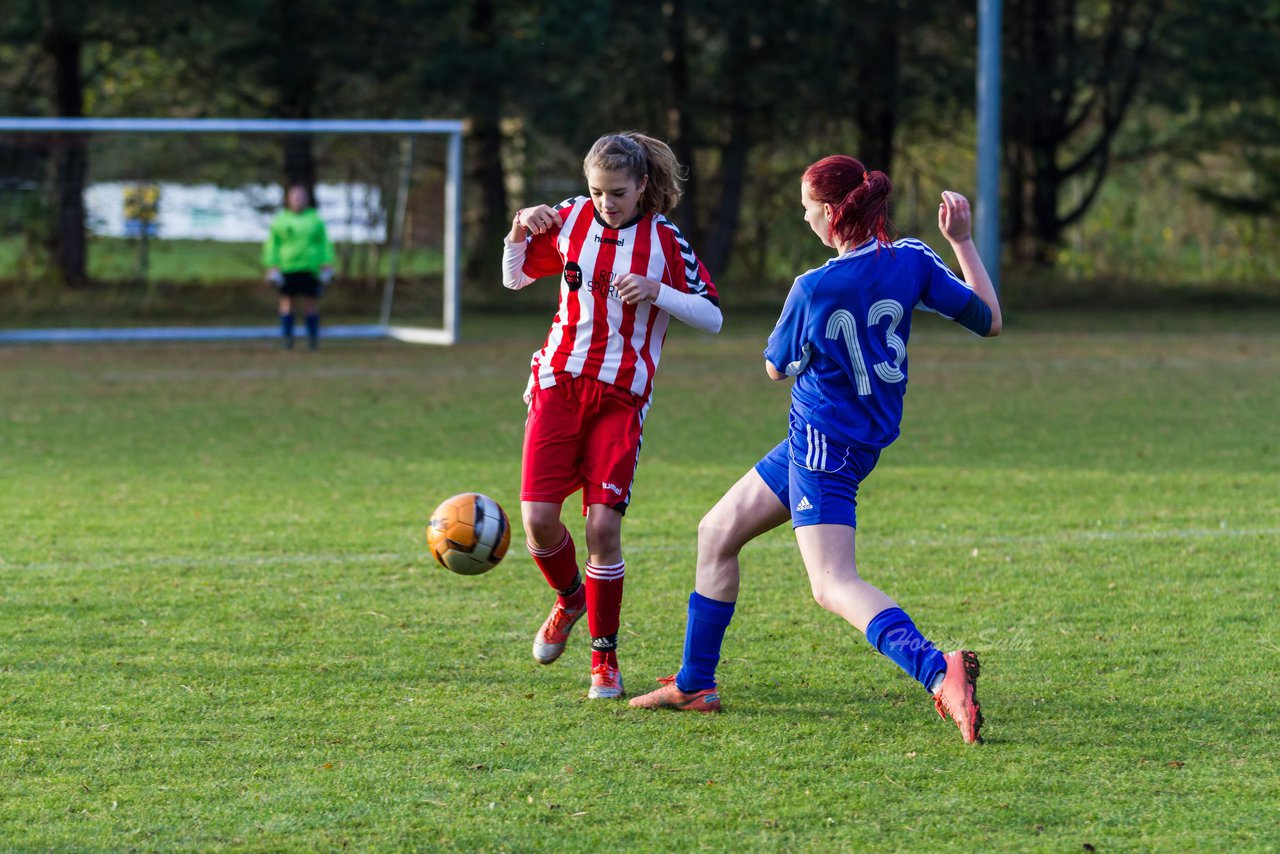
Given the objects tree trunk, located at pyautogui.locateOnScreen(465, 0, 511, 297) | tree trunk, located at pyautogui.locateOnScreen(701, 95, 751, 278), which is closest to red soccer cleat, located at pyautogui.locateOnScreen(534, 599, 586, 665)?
tree trunk, located at pyautogui.locateOnScreen(465, 0, 511, 297)

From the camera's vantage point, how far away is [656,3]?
24.7 metres

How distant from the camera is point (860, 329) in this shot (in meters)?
4.11

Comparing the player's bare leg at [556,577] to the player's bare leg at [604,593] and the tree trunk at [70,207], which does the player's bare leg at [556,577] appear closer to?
the player's bare leg at [604,593]

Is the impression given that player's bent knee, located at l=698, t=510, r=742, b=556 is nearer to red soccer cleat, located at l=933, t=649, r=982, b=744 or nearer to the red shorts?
the red shorts

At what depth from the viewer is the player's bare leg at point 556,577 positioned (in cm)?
482

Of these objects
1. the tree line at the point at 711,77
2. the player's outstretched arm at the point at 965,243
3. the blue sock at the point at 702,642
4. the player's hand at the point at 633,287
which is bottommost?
the blue sock at the point at 702,642

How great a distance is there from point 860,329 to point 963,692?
98 centimetres

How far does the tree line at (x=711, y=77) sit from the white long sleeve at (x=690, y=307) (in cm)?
1710

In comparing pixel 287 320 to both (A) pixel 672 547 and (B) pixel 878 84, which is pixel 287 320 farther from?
(B) pixel 878 84

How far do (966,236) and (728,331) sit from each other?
650 inches

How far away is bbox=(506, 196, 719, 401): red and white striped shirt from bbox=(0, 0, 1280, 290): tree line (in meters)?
16.9

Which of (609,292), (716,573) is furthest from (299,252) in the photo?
(716,573)

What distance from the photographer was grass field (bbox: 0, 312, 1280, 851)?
11.9 feet

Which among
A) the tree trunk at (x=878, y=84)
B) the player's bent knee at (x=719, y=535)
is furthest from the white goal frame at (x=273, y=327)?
the player's bent knee at (x=719, y=535)
